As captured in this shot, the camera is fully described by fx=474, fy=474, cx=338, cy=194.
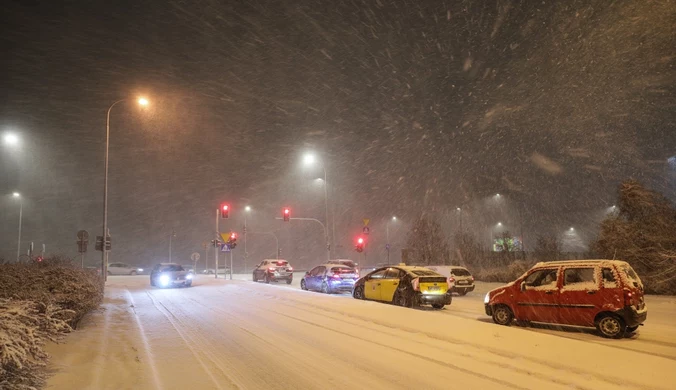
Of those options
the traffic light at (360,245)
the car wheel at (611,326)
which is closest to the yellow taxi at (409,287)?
the car wheel at (611,326)

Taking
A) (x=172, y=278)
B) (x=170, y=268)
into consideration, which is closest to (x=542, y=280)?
(x=172, y=278)

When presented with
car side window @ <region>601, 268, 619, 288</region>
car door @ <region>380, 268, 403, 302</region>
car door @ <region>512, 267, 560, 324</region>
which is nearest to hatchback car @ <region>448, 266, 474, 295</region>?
car door @ <region>380, 268, 403, 302</region>

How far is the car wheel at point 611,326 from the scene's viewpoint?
407 inches

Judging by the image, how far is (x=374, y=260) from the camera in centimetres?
7500

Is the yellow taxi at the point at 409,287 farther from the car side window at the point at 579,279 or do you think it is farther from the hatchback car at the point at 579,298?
the car side window at the point at 579,279

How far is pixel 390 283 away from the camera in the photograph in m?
16.8

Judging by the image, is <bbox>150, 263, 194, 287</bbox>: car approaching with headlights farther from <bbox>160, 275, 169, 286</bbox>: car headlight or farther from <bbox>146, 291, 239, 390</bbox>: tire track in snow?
<bbox>146, 291, 239, 390</bbox>: tire track in snow

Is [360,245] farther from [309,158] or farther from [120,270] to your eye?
[120,270]

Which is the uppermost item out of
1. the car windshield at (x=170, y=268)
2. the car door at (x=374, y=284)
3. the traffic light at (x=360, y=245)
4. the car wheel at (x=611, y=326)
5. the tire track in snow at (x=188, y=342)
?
the traffic light at (x=360, y=245)

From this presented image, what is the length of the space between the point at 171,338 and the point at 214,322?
2.40 m

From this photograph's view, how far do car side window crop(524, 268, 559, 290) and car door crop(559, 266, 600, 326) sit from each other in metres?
0.30

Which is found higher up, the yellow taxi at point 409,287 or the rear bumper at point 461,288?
the yellow taxi at point 409,287

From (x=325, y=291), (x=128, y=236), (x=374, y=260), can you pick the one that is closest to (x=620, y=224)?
(x=325, y=291)

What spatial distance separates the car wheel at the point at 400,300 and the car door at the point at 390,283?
0.18 meters
